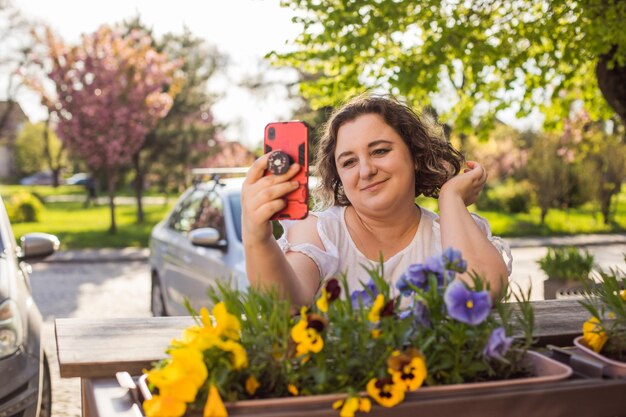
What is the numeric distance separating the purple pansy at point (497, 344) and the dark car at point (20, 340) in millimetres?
2896

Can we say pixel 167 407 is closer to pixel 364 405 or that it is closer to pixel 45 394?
pixel 364 405

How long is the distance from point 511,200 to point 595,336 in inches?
1013

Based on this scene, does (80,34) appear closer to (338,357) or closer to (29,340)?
(29,340)

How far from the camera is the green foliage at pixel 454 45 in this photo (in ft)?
24.9

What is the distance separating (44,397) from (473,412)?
354 cm

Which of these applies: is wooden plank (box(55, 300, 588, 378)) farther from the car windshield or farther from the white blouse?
the car windshield

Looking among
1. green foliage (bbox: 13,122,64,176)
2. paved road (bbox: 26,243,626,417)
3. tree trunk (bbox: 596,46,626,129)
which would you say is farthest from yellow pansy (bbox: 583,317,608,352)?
green foliage (bbox: 13,122,64,176)

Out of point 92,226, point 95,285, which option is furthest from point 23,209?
point 95,285

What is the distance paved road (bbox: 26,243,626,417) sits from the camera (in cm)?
804

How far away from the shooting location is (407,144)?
287 centimetres

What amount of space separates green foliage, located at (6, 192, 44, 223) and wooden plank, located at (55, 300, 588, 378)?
79.7ft

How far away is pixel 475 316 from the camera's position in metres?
1.55

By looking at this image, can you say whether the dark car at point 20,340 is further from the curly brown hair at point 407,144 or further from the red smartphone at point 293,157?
the red smartphone at point 293,157

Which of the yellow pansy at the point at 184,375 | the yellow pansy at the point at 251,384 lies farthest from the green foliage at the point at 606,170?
the yellow pansy at the point at 184,375
